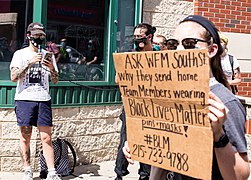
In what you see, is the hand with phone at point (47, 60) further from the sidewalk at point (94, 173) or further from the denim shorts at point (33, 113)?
the sidewalk at point (94, 173)

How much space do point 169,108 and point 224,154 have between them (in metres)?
0.33

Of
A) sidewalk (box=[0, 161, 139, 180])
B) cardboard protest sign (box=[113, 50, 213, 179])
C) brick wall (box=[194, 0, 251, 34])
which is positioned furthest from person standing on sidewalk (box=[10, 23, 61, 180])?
cardboard protest sign (box=[113, 50, 213, 179])

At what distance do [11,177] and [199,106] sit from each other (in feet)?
14.8

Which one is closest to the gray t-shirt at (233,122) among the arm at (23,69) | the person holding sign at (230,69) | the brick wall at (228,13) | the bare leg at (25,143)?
the arm at (23,69)

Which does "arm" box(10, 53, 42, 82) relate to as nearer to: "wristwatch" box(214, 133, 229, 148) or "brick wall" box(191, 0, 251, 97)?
"brick wall" box(191, 0, 251, 97)

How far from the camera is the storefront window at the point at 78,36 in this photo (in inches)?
256

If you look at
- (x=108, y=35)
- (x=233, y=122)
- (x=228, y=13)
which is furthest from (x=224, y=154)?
(x=228, y=13)

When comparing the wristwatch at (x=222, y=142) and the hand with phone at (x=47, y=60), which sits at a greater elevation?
the hand with phone at (x=47, y=60)

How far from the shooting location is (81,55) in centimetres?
678

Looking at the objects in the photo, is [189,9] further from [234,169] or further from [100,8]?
[234,169]

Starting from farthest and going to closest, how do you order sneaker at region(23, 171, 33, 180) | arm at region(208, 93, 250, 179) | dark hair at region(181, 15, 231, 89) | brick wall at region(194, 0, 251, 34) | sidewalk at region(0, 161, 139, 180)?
brick wall at region(194, 0, 251, 34)
sidewalk at region(0, 161, 139, 180)
sneaker at region(23, 171, 33, 180)
dark hair at region(181, 15, 231, 89)
arm at region(208, 93, 250, 179)

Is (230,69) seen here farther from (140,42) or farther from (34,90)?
(34,90)

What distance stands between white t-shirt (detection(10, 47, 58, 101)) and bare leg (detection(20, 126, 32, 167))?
385mm

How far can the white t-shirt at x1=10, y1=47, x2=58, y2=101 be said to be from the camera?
5570 mm
